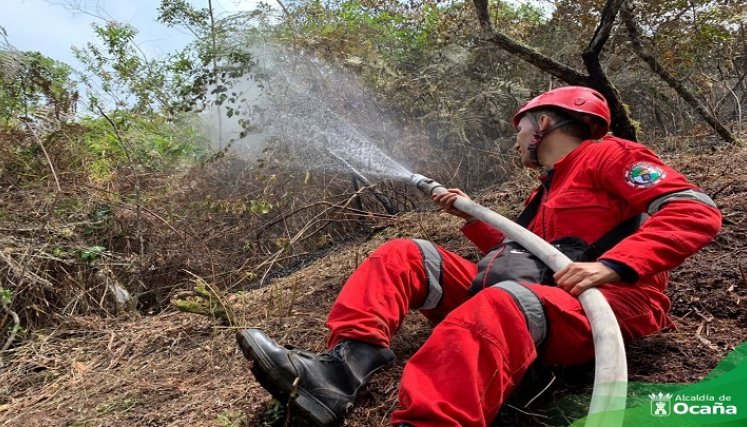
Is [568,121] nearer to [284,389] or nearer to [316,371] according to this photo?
[316,371]

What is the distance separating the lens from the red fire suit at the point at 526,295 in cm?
172

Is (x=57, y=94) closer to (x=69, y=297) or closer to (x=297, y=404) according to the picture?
(x=69, y=297)

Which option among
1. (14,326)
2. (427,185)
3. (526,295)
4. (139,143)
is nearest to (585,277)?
(526,295)

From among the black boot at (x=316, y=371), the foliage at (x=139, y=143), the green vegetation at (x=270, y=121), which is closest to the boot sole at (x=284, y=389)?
the black boot at (x=316, y=371)

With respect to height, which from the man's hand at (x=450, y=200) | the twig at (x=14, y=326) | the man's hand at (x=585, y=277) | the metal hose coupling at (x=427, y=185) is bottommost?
the twig at (x=14, y=326)

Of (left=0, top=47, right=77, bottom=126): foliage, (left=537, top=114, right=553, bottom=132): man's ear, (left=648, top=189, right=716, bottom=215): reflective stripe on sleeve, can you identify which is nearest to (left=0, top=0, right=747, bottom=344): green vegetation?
(left=0, top=47, right=77, bottom=126): foliage

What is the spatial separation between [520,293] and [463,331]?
0.90ft

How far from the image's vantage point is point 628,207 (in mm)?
2324

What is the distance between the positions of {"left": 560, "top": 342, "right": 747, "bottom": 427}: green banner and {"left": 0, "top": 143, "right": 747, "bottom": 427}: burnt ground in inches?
3.1

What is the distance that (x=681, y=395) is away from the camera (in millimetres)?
1830

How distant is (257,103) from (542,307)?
20.1ft

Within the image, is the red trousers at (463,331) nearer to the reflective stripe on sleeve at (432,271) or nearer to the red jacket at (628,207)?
the reflective stripe on sleeve at (432,271)

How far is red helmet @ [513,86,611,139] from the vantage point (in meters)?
2.68

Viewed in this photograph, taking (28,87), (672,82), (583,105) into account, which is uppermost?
(28,87)
